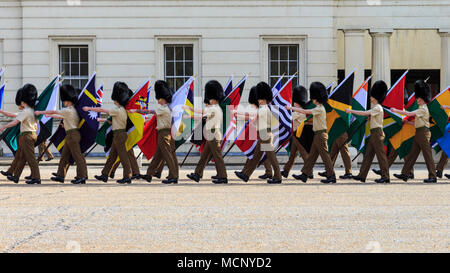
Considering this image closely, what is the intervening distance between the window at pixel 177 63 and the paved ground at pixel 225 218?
10874mm

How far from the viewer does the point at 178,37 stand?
78.9ft

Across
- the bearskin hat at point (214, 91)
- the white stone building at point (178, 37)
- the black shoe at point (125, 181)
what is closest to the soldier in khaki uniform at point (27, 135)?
the black shoe at point (125, 181)

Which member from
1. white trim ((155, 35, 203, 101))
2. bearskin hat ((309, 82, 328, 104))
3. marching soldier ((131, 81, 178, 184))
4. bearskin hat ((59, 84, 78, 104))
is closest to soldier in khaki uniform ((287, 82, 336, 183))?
bearskin hat ((309, 82, 328, 104))

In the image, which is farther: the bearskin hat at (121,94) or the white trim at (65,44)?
the white trim at (65,44)

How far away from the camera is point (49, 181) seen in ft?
48.5

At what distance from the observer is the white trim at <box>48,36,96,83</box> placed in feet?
79.1

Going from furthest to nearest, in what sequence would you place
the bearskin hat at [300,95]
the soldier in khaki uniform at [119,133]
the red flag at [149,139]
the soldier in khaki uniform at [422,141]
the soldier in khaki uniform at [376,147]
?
1. the bearskin hat at [300,95]
2. the red flag at [149,139]
3. the soldier in khaki uniform at [422,141]
4. the soldier in khaki uniform at [376,147]
5. the soldier in khaki uniform at [119,133]

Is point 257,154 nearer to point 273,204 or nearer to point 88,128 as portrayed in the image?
point 88,128

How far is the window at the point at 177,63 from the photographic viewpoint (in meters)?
24.3

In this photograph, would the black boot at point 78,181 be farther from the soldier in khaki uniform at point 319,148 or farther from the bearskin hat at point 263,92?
the soldier in khaki uniform at point 319,148

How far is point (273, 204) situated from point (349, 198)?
134 cm

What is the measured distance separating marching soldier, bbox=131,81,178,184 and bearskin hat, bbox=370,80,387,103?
141 inches

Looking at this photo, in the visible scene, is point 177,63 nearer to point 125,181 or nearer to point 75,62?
point 75,62

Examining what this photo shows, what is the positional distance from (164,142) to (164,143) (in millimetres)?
18
